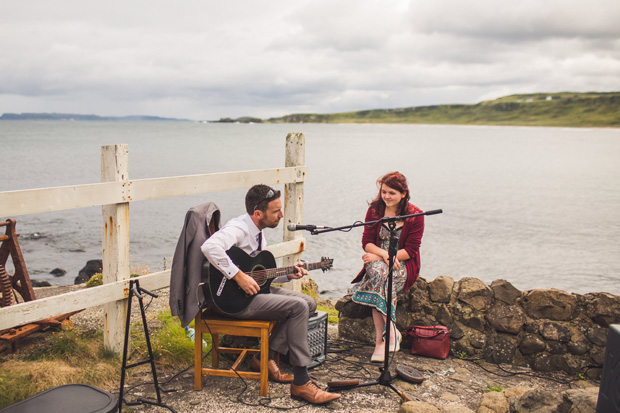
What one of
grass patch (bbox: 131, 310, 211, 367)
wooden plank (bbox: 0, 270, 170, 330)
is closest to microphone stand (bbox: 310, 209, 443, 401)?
grass patch (bbox: 131, 310, 211, 367)

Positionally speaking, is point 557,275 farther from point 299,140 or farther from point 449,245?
point 299,140

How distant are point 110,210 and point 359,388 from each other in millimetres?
2580

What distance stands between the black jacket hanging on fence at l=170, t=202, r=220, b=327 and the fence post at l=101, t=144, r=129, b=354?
606 mm

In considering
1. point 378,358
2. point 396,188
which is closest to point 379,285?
point 378,358

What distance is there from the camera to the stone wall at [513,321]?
5.33 metres

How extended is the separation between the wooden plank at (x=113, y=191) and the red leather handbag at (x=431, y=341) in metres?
2.22

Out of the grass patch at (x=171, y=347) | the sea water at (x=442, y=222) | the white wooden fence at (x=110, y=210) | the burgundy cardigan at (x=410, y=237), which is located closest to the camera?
the white wooden fence at (x=110, y=210)

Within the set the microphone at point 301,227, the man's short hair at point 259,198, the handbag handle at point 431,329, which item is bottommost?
the handbag handle at point 431,329

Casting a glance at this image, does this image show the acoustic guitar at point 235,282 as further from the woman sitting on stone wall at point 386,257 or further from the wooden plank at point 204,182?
the woman sitting on stone wall at point 386,257

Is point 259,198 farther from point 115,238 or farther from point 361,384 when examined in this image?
point 361,384

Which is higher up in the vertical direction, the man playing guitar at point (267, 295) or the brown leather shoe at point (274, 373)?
the man playing guitar at point (267, 295)

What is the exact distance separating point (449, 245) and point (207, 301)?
14.5 metres

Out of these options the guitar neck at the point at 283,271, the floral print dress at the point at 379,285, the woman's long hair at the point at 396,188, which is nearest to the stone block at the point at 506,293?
the floral print dress at the point at 379,285

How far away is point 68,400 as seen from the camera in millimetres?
3266
